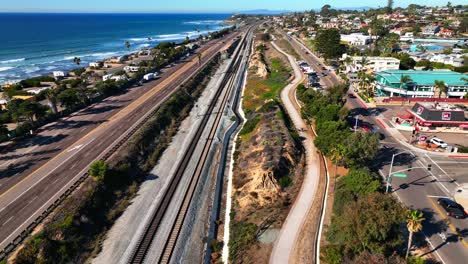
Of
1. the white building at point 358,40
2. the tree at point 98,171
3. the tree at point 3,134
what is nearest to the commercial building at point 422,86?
the tree at point 98,171

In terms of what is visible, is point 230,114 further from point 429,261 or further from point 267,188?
point 429,261

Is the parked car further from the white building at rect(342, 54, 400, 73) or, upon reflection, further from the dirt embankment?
the white building at rect(342, 54, 400, 73)

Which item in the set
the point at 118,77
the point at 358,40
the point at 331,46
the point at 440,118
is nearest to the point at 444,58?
the point at 331,46

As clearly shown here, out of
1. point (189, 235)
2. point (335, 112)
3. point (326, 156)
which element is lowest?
point (189, 235)

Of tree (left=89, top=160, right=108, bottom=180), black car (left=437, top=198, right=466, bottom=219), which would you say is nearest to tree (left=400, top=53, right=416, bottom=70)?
black car (left=437, top=198, right=466, bottom=219)

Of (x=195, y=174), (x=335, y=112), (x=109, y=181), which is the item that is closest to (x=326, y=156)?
(x=335, y=112)

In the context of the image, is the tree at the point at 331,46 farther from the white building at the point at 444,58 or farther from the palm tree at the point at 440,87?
the palm tree at the point at 440,87

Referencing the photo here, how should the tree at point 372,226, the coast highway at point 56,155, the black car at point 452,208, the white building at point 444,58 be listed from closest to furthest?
the tree at point 372,226
the black car at point 452,208
the coast highway at point 56,155
the white building at point 444,58
